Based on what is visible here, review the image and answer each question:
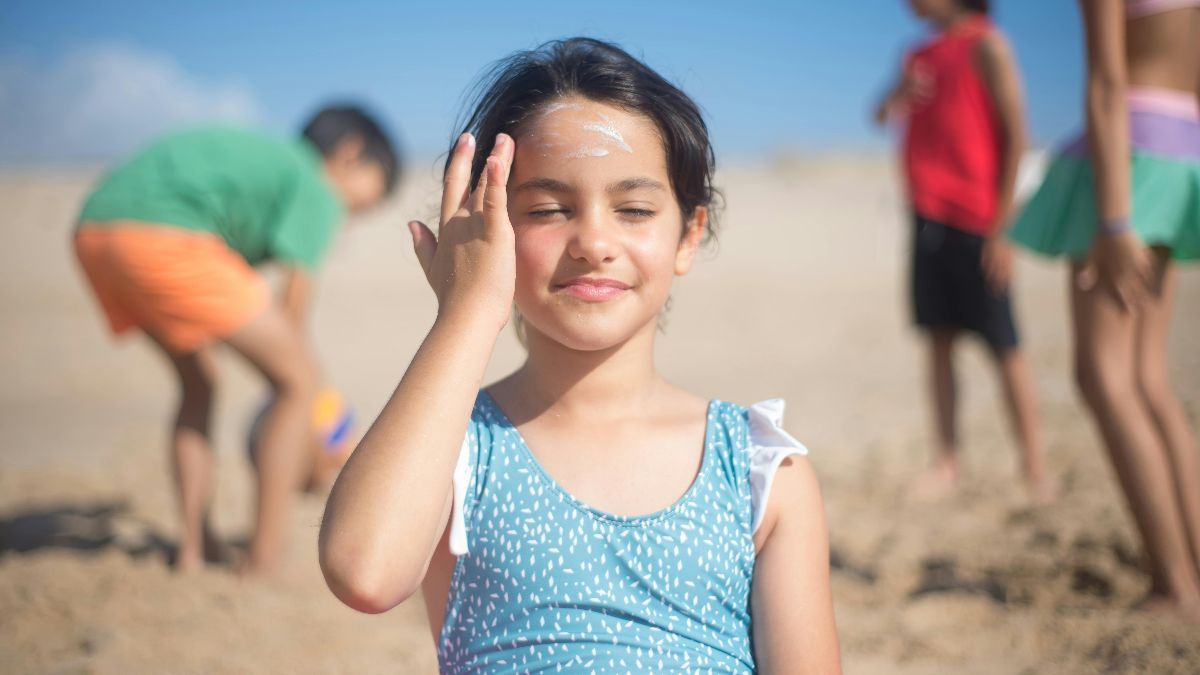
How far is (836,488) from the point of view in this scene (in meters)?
4.54

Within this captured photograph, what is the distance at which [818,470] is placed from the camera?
4875 millimetres

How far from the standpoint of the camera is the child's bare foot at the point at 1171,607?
2.62 metres

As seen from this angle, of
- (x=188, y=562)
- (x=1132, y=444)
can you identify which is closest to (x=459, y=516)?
(x=1132, y=444)

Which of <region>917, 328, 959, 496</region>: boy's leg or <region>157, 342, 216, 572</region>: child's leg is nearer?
<region>157, 342, 216, 572</region>: child's leg

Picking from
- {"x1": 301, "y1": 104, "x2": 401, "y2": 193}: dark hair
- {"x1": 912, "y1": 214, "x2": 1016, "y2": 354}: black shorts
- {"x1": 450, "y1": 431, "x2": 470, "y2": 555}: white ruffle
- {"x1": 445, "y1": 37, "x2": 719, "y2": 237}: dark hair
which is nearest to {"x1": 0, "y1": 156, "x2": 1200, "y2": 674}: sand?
{"x1": 445, "y1": 37, "x2": 719, "y2": 237}: dark hair

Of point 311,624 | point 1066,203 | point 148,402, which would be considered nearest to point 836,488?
point 1066,203

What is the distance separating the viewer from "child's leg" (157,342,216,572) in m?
3.59

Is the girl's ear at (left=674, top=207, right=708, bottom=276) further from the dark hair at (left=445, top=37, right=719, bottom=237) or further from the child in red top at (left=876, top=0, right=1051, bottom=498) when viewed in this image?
the child in red top at (left=876, top=0, right=1051, bottom=498)

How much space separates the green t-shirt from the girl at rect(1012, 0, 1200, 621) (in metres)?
2.86

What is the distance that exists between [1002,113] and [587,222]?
3433 mm

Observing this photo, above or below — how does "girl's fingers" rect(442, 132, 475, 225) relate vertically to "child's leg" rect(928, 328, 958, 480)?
above

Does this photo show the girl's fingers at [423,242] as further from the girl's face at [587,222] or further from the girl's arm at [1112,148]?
the girl's arm at [1112,148]

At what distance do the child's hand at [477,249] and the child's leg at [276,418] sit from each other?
221 cm

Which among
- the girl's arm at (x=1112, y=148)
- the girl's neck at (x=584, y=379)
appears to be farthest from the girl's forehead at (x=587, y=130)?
the girl's arm at (x=1112, y=148)
